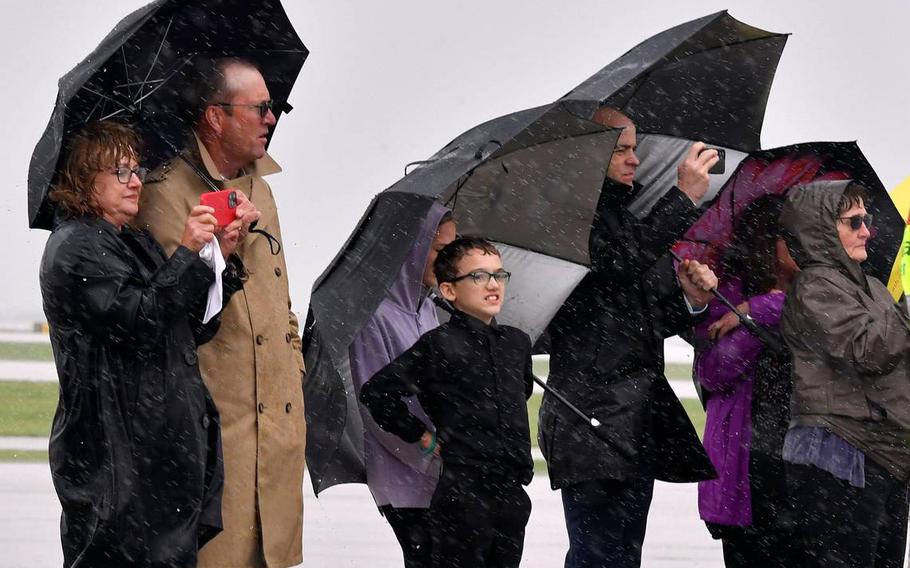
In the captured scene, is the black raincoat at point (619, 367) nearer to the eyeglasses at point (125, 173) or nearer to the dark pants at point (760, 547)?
the dark pants at point (760, 547)

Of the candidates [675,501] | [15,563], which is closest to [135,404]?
[15,563]

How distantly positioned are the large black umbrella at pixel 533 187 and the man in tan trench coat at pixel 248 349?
228mm

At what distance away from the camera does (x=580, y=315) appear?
244 inches

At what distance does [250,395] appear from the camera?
541 cm

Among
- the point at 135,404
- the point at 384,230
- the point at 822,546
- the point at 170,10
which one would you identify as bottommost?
the point at 822,546

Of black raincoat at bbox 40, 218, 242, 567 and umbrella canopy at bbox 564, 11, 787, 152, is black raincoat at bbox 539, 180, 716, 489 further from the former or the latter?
black raincoat at bbox 40, 218, 242, 567

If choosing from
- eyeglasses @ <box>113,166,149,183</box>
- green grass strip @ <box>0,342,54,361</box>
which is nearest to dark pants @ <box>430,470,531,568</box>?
eyeglasses @ <box>113,166,149,183</box>

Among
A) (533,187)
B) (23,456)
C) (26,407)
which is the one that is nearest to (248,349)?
(533,187)

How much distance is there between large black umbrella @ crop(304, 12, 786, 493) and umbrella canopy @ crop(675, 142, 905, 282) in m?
0.15

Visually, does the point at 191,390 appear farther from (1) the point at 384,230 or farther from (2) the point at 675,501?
(2) the point at 675,501

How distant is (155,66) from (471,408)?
60.5 inches

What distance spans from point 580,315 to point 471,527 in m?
1.05

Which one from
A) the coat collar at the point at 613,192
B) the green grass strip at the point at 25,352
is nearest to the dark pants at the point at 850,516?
the coat collar at the point at 613,192

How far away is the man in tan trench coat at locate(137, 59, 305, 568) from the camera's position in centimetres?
535
